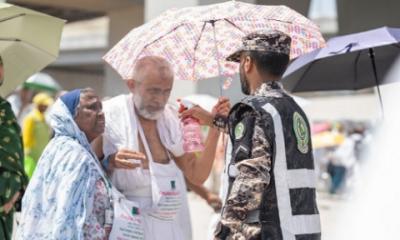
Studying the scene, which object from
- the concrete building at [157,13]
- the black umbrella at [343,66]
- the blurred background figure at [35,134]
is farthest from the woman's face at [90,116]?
the blurred background figure at [35,134]

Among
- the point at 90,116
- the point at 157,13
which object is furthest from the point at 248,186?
the point at 157,13

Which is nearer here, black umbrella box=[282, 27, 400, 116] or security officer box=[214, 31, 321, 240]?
security officer box=[214, 31, 321, 240]

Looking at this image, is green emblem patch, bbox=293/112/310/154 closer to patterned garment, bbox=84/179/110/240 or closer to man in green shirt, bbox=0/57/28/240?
patterned garment, bbox=84/179/110/240

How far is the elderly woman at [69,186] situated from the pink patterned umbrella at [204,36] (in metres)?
0.51

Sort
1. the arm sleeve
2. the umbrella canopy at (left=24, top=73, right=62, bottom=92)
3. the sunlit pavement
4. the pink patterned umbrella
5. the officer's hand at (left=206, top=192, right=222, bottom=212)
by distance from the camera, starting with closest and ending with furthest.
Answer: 1. the arm sleeve
2. the pink patterned umbrella
3. the officer's hand at (left=206, top=192, right=222, bottom=212)
4. the umbrella canopy at (left=24, top=73, right=62, bottom=92)
5. the sunlit pavement

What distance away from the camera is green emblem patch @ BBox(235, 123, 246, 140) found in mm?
3049

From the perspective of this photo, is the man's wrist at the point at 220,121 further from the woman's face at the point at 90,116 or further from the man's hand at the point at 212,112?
the woman's face at the point at 90,116

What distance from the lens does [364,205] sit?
222cm

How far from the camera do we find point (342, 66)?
5227 mm

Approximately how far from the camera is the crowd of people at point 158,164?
9.89 feet

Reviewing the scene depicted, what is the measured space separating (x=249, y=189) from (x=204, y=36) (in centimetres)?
152

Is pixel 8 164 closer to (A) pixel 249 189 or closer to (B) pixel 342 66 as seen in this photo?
(A) pixel 249 189

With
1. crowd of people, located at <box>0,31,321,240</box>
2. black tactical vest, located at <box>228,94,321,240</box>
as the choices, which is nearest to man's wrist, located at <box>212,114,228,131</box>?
crowd of people, located at <box>0,31,321,240</box>

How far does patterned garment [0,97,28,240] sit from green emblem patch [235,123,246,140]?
5.12 ft
